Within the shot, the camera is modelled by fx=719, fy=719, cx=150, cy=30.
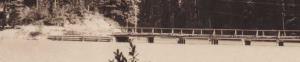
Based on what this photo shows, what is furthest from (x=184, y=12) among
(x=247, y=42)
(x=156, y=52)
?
(x=156, y=52)

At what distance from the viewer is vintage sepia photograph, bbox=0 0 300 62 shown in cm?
4725

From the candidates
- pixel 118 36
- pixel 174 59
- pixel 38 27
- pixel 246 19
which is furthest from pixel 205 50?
pixel 38 27

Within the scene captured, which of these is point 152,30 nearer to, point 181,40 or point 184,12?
point 181,40

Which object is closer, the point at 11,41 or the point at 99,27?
the point at 11,41

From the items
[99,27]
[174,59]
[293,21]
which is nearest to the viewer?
[174,59]

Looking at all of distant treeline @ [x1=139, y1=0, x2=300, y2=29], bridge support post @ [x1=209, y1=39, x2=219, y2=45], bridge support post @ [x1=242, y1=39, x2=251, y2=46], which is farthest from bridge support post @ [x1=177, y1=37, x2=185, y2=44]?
distant treeline @ [x1=139, y1=0, x2=300, y2=29]

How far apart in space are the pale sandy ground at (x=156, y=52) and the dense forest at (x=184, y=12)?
10.0 meters

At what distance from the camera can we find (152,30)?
5375cm

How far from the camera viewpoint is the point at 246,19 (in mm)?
60000

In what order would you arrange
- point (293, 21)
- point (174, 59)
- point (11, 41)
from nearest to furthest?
point (174, 59) → point (11, 41) → point (293, 21)

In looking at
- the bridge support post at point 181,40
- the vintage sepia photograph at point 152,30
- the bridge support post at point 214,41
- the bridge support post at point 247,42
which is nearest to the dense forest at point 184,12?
the vintage sepia photograph at point 152,30

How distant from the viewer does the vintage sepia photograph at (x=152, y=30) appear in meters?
47.2

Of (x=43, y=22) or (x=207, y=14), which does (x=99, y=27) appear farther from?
(x=207, y=14)

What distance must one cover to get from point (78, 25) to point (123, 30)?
12.8 ft
